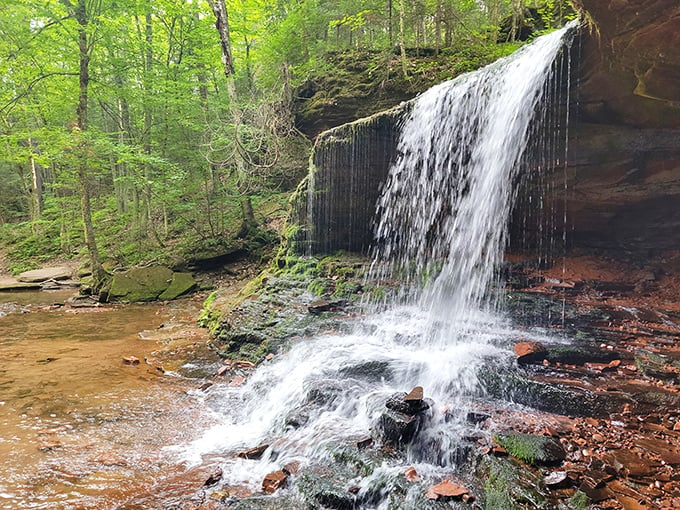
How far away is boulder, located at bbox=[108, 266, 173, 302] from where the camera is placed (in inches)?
442

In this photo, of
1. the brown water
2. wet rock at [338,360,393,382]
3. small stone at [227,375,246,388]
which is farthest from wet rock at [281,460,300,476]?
small stone at [227,375,246,388]

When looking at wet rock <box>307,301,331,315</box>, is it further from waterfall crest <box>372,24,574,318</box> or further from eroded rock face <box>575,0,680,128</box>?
eroded rock face <box>575,0,680,128</box>

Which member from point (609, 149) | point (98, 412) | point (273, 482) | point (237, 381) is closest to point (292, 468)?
point (273, 482)

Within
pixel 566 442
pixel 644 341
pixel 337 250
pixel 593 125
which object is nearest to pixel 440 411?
pixel 566 442

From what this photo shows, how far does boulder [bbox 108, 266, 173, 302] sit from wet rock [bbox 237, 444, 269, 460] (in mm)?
9022

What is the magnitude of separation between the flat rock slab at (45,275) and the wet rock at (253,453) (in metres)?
16.1

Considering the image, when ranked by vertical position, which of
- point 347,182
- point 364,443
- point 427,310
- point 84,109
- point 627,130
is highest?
point 84,109

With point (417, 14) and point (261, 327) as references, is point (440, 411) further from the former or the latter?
point (417, 14)

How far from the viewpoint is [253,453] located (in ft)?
11.8

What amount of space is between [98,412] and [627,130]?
8.41 m

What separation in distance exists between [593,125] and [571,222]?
1949 mm

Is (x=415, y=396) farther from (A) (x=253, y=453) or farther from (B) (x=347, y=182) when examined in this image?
(B) (x=347, y=182)

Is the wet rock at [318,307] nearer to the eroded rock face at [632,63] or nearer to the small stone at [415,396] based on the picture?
the small stone at [415,396]

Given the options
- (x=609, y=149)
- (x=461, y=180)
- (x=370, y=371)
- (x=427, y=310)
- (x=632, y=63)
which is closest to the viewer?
(x=632, y=63)
